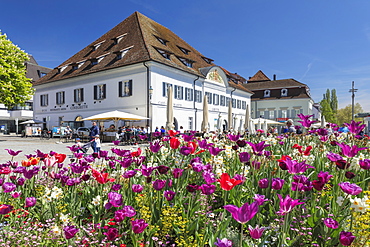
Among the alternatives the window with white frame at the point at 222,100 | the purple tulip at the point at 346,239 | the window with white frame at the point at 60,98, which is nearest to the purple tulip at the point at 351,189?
the purple tulip at the point at 346,239

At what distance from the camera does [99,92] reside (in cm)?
→ 2647

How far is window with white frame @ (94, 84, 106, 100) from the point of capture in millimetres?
26030

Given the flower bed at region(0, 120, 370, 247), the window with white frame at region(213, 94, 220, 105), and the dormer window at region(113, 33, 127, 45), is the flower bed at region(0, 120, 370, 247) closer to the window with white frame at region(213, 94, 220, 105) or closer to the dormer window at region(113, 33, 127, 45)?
the dormer window at region(113, 33, 127, 45)

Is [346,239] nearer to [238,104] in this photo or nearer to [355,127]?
[355,127]

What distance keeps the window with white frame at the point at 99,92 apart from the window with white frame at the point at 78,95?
222cm

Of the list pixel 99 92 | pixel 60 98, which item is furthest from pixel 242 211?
pixel 60 98

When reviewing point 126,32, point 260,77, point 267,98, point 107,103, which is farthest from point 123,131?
point 260,77

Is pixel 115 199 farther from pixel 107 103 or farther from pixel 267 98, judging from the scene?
pixel 267 98

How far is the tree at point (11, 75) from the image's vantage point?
2030 centimetres

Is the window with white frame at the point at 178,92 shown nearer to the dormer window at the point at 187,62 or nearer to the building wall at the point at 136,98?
the building wall at the point at 136,98

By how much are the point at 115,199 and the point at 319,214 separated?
6.04 feet

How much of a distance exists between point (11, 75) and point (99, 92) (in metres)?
7.67

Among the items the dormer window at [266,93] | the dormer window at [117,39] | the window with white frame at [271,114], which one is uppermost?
the dormer window at [117,39]

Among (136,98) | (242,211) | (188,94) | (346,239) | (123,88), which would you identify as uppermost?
(123,88)
